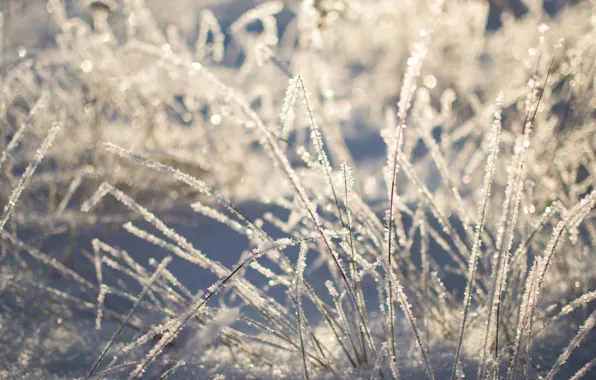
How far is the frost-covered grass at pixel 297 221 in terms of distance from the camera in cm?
73

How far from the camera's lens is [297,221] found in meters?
1.16

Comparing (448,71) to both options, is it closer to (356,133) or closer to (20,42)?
(356,133)

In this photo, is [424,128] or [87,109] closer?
[424,128]

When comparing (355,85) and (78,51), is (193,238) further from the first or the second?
(355,85)

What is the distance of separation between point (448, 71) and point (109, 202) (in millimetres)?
2514

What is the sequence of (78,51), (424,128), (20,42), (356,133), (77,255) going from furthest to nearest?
(20,42)
(356,133)
(78,51)
(77,255)
(424,128)

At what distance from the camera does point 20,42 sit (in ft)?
12.9

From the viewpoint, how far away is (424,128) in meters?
1.00

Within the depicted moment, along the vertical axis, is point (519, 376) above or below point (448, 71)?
below

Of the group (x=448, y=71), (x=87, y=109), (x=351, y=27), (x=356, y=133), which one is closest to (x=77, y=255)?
(x=87, y=109)

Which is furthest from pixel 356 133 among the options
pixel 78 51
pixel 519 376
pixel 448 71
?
pixel 519 376

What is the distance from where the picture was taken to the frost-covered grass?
732 millimetres

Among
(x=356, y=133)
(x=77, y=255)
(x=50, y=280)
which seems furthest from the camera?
(x=356, y=133)

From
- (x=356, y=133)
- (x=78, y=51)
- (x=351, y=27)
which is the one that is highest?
(x=351, y=27)
